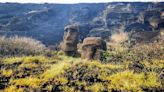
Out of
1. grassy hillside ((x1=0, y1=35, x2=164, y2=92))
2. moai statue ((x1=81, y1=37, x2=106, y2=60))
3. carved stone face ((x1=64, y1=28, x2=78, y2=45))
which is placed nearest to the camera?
grassy hillside ((x1=0, y1=35, x2=164, y2=92))

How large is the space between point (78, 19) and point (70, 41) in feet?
130

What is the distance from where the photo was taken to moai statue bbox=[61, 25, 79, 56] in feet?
102

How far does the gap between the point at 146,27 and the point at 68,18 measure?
2282 cm

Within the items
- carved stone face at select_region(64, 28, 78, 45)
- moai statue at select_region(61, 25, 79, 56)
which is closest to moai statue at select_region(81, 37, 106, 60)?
moai statue at select_region(61, 25, 79, 56)

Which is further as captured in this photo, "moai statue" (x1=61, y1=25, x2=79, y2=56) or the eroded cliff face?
the eroded cliff face

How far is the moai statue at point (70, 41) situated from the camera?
102 ft

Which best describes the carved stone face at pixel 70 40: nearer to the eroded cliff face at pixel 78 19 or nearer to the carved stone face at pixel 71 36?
the carved stone face at pixel 71 36

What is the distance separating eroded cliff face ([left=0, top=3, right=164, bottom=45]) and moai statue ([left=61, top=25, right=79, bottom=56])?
18.9m

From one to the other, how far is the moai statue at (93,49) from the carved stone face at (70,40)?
411 centimetres

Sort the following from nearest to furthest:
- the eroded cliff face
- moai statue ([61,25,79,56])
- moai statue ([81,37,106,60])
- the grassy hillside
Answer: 1. the grassy hillside
2. moai statue ([81,37,106,60])
3. moai statue ([61,25,79,56])
4. the eroded cliff face

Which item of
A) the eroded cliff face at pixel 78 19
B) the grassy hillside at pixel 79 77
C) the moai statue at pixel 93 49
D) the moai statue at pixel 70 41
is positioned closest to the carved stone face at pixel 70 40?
the moai statue at pixel 70 41

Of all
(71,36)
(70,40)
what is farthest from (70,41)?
(71,36)

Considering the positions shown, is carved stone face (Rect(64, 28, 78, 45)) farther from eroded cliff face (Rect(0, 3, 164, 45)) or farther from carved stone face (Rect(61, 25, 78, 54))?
eroded cliff face (Rect(0, 3, 164, 45))

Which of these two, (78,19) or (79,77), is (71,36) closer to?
(79,77)
